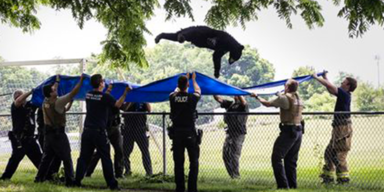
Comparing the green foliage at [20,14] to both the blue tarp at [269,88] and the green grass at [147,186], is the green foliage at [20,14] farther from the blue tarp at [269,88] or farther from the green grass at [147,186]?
the blue tarp at [269,88]

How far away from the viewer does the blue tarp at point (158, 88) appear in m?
8.20

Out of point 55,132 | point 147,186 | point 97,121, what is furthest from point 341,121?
point 55,132

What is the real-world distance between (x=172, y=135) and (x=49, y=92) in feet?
7.51

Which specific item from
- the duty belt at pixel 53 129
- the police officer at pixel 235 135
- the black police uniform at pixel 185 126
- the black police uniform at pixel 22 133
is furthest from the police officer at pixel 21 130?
the police officer at pixel 235 135

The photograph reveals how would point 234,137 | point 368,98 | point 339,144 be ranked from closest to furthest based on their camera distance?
1. point 339,144
2. point 234,137
3. point 368,98

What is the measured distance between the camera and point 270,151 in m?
10.1

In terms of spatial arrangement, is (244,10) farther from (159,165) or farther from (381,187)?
(159,165)

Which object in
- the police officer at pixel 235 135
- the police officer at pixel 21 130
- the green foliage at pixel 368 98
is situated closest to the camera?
the police officer at pixel 21 130

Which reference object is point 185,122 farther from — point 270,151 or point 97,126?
point 270,151

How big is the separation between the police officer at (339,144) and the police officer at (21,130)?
532cm

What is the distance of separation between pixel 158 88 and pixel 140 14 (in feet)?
4.26

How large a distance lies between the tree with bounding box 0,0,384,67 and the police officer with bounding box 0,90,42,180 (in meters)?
1.61

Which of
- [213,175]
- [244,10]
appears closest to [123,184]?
[213,175]

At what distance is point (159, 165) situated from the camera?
36.3ft
